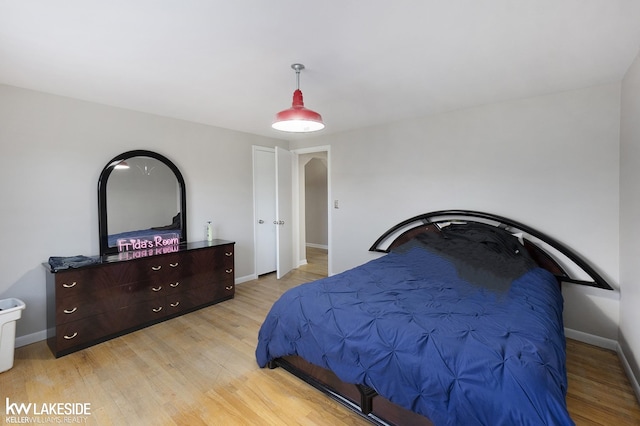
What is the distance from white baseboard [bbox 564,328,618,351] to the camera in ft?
8.71

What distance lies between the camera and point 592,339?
2.75 m

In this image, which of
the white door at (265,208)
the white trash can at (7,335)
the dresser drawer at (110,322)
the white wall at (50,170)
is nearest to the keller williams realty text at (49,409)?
the white trash can at (7,335)

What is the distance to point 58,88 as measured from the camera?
2.72 metres

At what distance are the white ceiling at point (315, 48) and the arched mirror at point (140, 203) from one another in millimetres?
726

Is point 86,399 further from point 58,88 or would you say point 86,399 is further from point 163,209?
point 58,88

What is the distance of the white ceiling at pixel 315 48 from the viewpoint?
63.4 inches

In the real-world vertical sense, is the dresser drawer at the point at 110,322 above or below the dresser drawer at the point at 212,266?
below

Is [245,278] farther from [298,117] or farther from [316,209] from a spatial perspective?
[316,209]

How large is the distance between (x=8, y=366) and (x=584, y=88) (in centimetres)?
552

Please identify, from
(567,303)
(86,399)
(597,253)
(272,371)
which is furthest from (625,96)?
(86,399)

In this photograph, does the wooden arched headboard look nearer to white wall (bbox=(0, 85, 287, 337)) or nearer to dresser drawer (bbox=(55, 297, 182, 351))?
dresser drawer (bbox=(55, 297, 182, 351))

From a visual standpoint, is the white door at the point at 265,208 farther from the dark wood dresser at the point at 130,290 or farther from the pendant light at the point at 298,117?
the pendant light at the point at 298,117

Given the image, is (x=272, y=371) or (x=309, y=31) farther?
(x=272, y=371)

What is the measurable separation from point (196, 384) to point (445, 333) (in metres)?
1.81
